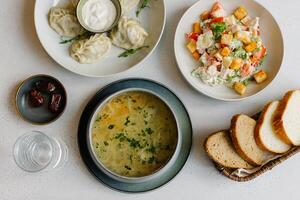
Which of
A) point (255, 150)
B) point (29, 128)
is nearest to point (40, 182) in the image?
point (29, 128)

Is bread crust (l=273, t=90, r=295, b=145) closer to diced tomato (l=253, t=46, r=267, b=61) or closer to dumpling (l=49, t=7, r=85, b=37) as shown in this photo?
diced tomato (l=253, t=46, r=267, b=61)

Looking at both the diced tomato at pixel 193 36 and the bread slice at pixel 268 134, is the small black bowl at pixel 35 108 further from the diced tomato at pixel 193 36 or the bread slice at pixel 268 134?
the bread slice at pixel 268 134

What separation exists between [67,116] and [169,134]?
1.89 feet

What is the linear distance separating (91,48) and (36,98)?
40 centimetres

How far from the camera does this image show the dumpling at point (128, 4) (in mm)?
2680

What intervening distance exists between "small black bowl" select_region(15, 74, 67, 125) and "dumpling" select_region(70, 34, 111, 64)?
0.61 ft

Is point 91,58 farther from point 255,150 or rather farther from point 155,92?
point 255,150

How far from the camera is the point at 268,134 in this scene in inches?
102

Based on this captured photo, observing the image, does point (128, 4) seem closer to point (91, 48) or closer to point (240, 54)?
point (91, 48)

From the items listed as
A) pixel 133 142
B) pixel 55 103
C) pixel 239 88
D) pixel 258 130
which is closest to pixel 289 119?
pixel 258 130

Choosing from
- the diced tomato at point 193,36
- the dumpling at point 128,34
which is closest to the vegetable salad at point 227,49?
the diced tomato at point 193,36

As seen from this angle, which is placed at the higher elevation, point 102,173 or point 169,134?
point 169,134

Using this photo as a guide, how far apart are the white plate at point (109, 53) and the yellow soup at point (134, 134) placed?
0.65 ft

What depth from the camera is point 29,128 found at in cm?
267
